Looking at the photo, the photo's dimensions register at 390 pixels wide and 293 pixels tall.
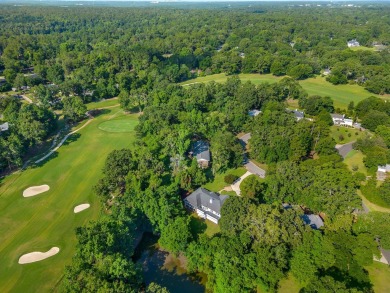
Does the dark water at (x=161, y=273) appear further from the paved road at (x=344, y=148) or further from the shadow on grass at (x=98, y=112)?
the shadow on grass at (x=98, y=112)

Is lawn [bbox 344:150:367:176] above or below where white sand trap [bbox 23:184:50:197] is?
below

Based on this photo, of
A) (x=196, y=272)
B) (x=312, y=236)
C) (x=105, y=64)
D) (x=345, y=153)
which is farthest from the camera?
(x=105, y=64)

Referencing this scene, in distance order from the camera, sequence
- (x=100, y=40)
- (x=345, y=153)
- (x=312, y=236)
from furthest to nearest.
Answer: (x=100, y=40), (x=345, y=153), (x=312, y=236)

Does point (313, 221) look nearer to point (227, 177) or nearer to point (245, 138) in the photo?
point (227, 177)

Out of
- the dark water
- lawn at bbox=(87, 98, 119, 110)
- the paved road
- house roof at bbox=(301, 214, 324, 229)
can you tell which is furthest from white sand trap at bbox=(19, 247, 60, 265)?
lawn at bbox=(87, 98, 119, 110)

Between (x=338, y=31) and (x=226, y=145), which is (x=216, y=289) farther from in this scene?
(x=338, y=31)

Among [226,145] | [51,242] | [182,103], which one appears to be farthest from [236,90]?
[51,242]

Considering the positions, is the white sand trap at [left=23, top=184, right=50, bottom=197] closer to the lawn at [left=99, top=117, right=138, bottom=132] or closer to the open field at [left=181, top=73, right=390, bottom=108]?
the lawn at [left=99, top=117, right=138, bottom=132]
